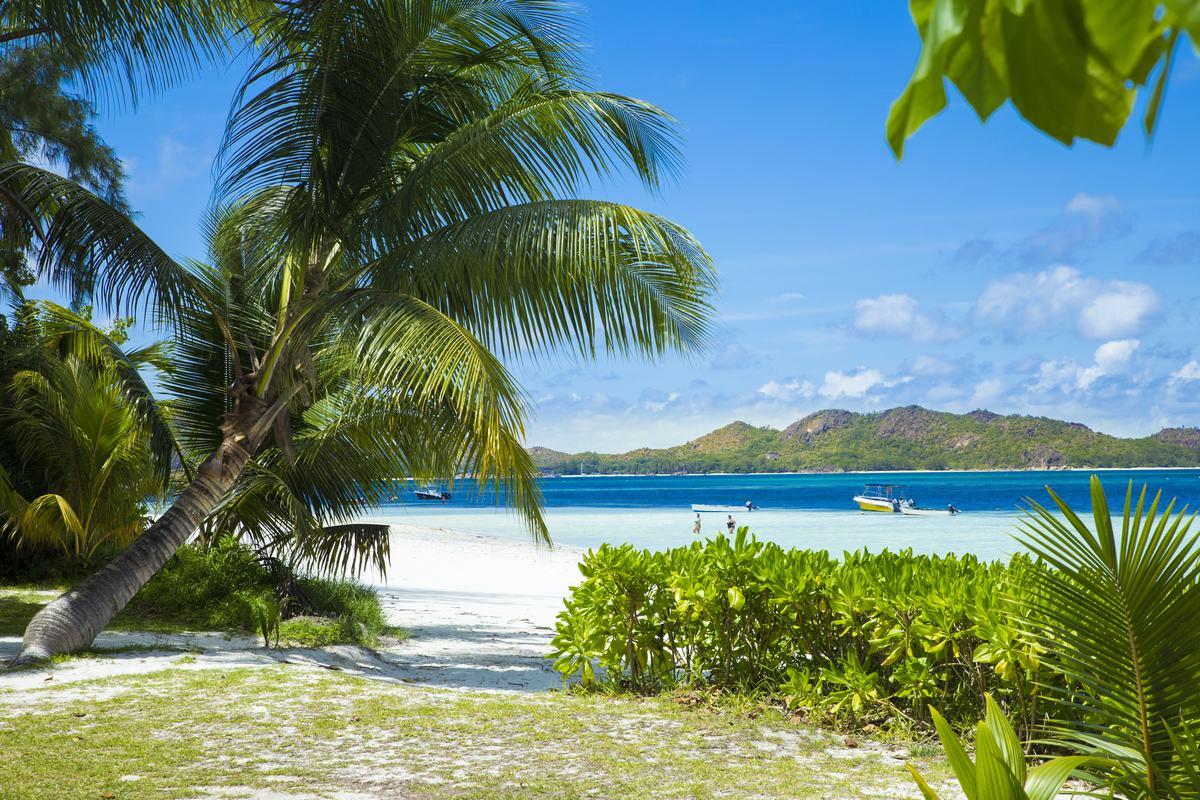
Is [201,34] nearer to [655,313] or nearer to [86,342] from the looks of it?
[86,342]

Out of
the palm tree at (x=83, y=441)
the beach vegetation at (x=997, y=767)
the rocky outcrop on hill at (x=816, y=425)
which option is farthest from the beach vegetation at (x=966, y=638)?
the rocky outcrop on hill at (x=816, y=425)

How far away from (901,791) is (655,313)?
4265mm

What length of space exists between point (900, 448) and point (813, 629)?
116535 millimetres

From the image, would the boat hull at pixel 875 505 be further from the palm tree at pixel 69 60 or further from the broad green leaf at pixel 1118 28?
the broad green leaf at pixel 1118 28

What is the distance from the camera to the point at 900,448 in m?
117

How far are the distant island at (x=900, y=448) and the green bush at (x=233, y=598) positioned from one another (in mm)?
97440

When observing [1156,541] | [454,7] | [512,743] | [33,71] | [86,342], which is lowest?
[512,743]

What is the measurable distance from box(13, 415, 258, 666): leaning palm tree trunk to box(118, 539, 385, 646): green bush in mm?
1608

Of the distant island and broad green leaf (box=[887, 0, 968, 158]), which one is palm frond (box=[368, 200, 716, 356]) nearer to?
broad green leaf (box=[887, 0, 968, 158])

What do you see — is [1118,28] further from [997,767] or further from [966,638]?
[966,638]

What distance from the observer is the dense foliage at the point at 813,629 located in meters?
5.04

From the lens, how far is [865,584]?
5516mm

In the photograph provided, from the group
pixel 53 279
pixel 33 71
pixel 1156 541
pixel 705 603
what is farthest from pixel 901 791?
pixel 33 71

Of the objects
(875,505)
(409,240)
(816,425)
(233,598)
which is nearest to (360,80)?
(409,240)
